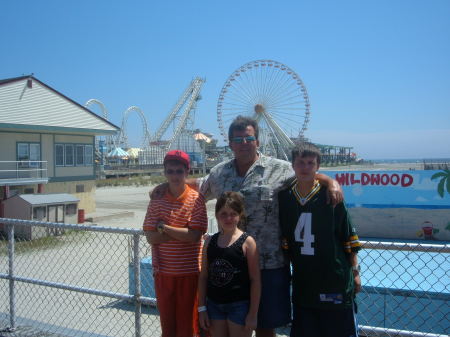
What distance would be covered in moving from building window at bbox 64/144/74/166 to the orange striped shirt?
19.8 m

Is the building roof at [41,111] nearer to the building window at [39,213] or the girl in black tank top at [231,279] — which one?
the building window at [39,213]

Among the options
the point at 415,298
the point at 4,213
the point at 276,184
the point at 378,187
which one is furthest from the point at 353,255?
the point at 4,213

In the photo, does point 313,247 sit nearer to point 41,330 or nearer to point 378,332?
point 378,332

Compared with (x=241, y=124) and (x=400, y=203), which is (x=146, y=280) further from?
(x=400, y=203)

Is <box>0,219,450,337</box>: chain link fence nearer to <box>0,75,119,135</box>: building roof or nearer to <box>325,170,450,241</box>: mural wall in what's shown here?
<box>325,170,450,241</box>: mural wall

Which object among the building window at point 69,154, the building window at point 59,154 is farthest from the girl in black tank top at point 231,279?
the building window at point 69,154

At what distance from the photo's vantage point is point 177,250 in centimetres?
287

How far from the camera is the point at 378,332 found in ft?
9.43

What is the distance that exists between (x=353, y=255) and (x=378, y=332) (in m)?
0.73

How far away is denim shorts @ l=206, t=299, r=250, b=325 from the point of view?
A: 256cm

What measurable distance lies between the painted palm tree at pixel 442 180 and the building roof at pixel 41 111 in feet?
53.6

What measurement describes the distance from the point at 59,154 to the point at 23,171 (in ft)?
7.98

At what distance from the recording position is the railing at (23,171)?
17.9 metres

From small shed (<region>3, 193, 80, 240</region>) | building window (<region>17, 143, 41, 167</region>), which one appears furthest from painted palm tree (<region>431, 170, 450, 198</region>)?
building window (<region>17, 143, 41, 167</region>)
